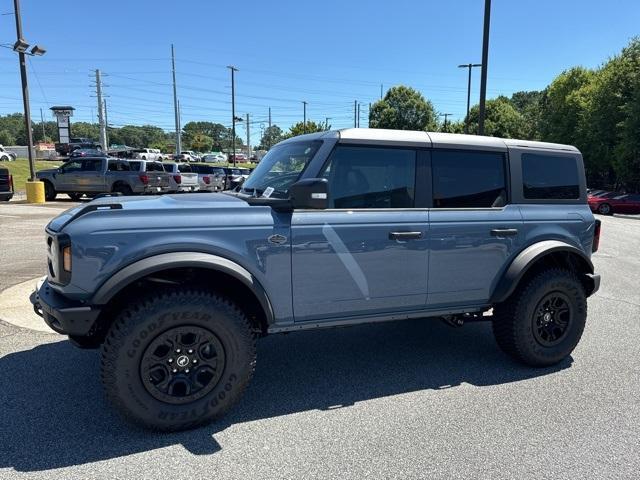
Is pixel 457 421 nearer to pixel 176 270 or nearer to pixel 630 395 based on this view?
pixel 630 395

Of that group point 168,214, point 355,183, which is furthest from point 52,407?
point 355,183

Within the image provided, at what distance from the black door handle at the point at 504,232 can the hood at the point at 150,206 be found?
80.6 inches

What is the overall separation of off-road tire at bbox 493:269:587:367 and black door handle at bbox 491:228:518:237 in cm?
49

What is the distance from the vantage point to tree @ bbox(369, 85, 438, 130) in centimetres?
6104

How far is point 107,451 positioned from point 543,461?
8.54ft

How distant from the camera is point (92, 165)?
19469 millimetres

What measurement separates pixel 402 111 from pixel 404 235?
6087cm

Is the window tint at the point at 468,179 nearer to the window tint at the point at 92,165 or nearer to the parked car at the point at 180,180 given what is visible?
the parked car at the point at 180,180

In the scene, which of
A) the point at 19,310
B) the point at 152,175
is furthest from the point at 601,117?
the point at 19,310

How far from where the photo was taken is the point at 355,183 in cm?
364

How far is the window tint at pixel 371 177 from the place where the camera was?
359cm

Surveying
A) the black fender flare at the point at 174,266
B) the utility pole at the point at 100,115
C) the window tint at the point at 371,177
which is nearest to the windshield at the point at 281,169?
the window tint at the point at 371,177

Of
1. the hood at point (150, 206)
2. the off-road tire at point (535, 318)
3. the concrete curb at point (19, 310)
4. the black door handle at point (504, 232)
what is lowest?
the concrete curb at point (19, 310)

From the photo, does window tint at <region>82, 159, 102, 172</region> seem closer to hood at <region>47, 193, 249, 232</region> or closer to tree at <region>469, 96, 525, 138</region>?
hood at <region>47, 193, 249, 232</region>
